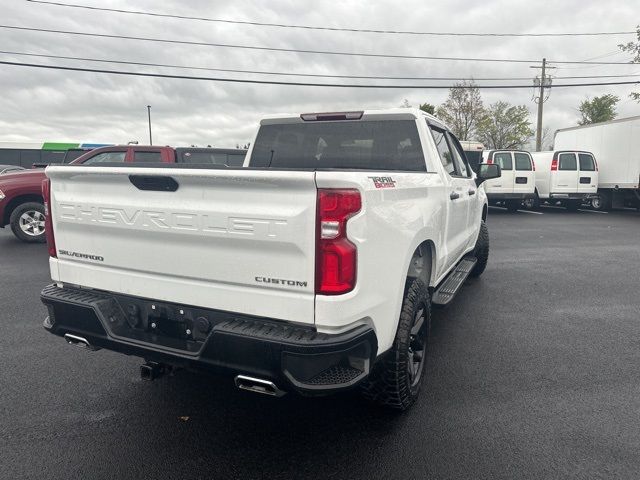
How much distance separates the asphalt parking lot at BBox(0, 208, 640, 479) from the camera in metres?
2.50

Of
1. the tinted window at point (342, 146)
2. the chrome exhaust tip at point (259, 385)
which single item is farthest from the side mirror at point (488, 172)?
the chrome exhaust tip at point (259, 385)

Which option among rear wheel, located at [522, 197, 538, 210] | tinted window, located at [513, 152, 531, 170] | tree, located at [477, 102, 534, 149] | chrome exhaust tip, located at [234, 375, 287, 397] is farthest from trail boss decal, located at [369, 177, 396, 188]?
tree, located at [477, 102, 534, 149]

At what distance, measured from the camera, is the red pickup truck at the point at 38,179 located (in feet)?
27.5

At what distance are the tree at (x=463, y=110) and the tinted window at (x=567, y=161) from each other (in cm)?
2366

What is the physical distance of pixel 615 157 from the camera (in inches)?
654

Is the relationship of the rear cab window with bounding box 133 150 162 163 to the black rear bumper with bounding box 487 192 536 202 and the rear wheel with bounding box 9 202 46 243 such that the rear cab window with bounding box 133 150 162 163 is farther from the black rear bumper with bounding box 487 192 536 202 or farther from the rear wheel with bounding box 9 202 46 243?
the black rear bumper with bounding box 487 192 536 202

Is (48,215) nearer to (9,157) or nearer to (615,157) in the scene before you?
(615,157)

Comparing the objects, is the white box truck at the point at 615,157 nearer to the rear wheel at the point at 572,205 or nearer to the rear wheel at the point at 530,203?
the rear wheel at the point at 572,205

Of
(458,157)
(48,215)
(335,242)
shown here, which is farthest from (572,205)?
(48,215)

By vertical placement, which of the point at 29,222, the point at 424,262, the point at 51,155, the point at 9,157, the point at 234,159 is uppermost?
the point at 51,155

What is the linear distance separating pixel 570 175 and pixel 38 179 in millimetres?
16351

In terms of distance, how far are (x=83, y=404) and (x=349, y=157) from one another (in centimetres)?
273

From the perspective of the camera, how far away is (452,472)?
2.45 meters

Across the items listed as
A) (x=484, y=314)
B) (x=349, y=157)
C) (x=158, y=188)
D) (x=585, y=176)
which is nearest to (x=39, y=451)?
(x=158, y=188)
